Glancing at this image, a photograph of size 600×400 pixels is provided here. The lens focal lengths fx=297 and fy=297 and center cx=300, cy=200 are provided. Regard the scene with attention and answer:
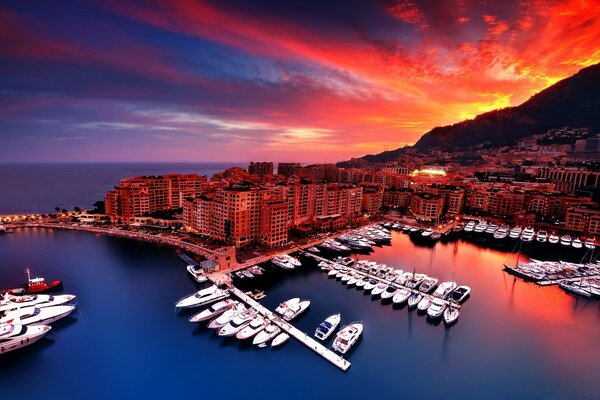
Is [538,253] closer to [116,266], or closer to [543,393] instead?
[543,393]

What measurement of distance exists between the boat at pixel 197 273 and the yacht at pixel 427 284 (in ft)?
88.2

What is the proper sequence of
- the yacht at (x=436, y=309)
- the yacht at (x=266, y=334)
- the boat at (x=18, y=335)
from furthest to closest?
the yacht at (x=436, y=309), the yacht at (x=266, y=334), the boat at (x=18, y=335)

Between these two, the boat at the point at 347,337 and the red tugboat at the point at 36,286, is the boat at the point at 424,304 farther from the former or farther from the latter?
the red tugboat at the point at 36,286

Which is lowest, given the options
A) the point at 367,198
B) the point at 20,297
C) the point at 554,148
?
the point at 20,297

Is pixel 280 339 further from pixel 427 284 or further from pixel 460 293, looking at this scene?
pixel 460 293

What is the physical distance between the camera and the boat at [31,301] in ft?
96.6

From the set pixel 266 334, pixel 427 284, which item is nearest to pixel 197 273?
pixel 266 334

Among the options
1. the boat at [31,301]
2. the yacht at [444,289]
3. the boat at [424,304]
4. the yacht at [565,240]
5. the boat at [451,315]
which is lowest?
the boat at [451,315]

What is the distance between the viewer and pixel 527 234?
62.2m

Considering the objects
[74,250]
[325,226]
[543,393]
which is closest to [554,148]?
[325,226]

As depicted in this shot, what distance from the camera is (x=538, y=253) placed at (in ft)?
177

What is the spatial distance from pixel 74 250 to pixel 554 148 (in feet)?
680

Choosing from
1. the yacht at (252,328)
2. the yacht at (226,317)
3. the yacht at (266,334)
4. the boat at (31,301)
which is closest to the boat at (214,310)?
the yacht at (226,317)

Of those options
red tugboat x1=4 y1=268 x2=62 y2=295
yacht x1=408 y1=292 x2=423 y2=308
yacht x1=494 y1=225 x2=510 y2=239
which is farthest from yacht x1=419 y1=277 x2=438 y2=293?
red tugboat x1=4 y1=268 x2=62 y2=295
